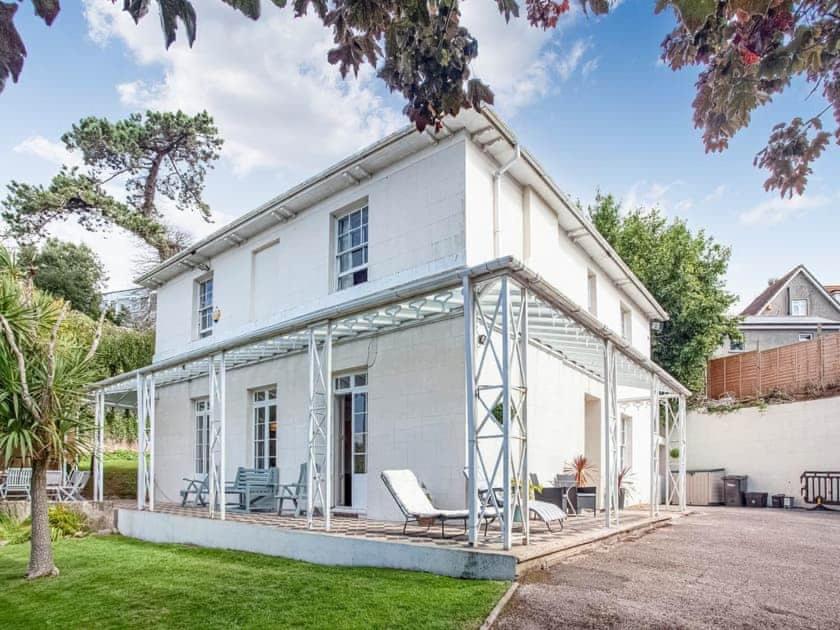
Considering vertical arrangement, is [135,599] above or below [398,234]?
below

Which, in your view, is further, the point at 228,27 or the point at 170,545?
the point at 170,545

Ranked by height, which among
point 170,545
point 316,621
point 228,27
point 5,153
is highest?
point 228,27

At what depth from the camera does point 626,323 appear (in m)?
19.3

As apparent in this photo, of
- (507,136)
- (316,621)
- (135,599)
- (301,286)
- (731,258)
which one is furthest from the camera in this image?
(731,258)

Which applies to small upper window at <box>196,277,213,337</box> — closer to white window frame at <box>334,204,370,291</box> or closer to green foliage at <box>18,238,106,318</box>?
white window frame at <box>334,204,370,291</box>

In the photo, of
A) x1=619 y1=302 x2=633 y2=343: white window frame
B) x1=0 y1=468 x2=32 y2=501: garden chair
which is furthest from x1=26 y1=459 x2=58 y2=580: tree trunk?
x1=619 y1=302 x2=633 y2=343: white window frame

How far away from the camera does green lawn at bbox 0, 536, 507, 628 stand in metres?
5.63

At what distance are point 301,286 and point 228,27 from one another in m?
9.40

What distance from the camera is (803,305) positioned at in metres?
34.9

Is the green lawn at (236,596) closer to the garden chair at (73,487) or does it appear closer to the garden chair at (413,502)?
the garden chair at (413,502)

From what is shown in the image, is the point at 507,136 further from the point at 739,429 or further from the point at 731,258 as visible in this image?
the point at 731,258

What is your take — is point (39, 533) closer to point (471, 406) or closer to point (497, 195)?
point (471, 406)

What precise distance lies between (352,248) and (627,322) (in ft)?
33.7

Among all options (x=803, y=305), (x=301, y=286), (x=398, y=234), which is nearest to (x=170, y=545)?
(x=301, y=286)
